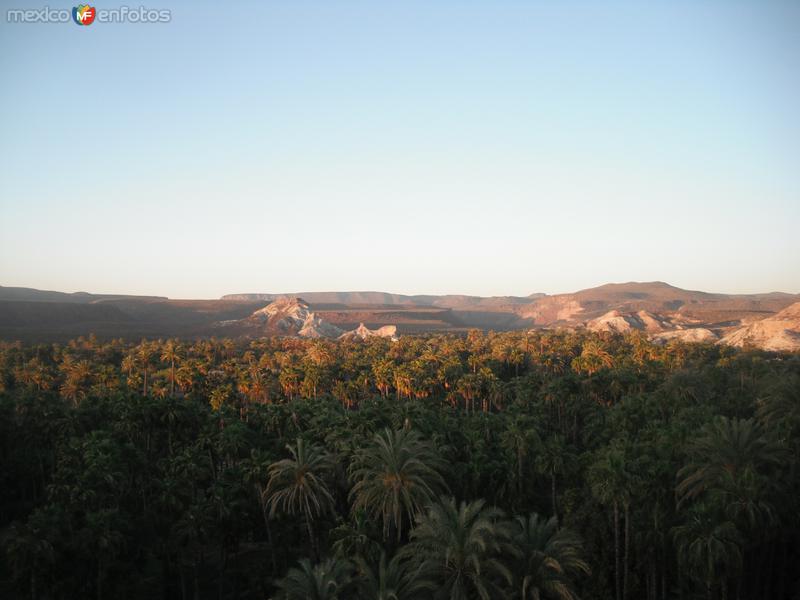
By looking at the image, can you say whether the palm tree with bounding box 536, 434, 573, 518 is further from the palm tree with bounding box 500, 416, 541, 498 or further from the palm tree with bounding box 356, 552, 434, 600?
the palm tree with bounding box 356, 552, 434, 600

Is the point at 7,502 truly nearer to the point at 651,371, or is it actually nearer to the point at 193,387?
the point at 193,387

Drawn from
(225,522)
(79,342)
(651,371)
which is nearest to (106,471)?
(225,522)

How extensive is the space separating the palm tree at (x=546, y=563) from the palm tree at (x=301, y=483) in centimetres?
1565

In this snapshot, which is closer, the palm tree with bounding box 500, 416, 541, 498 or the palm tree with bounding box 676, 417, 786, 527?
the palm tree with bounding box 676, 417, 786, 527

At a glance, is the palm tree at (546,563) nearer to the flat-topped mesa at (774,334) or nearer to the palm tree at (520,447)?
the palm tree at (520,447)

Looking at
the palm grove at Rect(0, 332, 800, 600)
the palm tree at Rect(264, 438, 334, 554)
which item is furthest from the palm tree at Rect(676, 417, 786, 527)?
the palm tree at Rect(264, 438, 334, 554)

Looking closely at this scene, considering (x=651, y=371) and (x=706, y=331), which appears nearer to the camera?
(x=651, y=371)

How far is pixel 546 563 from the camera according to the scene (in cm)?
2456

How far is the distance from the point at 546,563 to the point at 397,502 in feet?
37.0

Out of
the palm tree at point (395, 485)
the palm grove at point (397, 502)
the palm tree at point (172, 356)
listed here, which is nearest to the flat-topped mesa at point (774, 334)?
the palm grove at point (397, 502)

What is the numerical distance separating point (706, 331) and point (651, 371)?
355ft

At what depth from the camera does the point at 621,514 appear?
3725 centimetres

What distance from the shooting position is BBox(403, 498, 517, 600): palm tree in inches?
931

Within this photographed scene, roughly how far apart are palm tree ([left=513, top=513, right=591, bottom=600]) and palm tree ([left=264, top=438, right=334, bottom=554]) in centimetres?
1565
